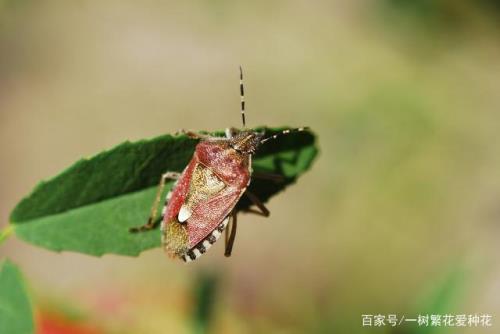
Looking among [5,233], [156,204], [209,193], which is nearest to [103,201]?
[156,204]

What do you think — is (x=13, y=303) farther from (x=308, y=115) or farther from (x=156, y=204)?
(x=308, y=115)

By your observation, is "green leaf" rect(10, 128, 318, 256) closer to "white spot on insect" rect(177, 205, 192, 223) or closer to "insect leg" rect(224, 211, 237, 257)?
"white spot on insect" rect(177, 205, 192, 223)

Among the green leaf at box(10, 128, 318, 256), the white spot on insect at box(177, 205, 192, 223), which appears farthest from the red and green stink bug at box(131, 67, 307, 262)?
the green leaf at box(10, 128, 318, 256)

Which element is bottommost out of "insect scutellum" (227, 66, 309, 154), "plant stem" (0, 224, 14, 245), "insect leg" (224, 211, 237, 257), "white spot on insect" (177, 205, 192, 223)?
"insect leg" (224, 211, 237, 257)

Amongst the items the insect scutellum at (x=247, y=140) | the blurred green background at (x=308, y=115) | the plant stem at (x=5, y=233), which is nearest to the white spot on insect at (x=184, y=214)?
the insect scutellum at (x=247, y=140)

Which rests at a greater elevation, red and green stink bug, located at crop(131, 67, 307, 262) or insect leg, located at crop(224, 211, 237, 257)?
red and green stink bug, located at crop(131, 67, 307, 262)

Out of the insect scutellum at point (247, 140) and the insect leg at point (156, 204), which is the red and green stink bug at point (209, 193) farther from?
the insect leg at point (156, 204)
